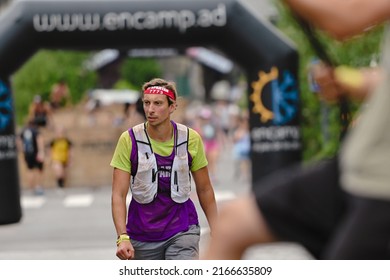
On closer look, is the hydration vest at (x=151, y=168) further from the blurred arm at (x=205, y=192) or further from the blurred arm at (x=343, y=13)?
the blurred arm at (x=343, y=13)

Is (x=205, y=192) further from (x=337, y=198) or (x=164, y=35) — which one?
(x=164, y=35)

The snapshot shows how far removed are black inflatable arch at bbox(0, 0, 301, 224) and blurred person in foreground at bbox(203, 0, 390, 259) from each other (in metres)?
9.74

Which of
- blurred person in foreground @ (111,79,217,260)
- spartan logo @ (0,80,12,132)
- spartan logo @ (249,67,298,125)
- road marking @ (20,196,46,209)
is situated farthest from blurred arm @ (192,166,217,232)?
road marking @ (20,196,46,209)

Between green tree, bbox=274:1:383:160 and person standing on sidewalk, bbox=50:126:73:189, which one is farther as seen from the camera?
person standing on sidewalk, bbox=50:126:73:189

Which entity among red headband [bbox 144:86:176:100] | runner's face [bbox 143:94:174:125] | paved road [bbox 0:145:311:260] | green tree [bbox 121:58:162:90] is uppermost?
green tree [bbox 121:58:162:90]

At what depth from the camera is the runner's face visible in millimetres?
4953

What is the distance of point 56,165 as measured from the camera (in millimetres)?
18656

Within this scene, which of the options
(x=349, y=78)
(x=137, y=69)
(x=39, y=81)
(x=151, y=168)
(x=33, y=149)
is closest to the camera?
(x=349, y=78)

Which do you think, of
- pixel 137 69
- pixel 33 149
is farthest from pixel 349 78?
pixel 137 69

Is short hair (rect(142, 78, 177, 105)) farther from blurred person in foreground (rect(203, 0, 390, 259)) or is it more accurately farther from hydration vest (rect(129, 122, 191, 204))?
blurred person in foreground (rect(203, 0, 390, 259))

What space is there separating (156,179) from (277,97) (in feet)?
24.2

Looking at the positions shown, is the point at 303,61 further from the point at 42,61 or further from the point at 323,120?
the point at 42,61

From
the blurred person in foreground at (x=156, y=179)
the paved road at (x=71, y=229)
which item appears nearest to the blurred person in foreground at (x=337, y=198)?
the blurred person in foreground at (x=156, y=179)

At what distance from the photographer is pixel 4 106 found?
12.3m
